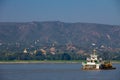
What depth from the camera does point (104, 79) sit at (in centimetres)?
4784

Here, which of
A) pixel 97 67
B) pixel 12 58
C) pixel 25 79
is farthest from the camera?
pixel 12 58

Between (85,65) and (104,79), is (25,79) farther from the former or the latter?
(85,65)

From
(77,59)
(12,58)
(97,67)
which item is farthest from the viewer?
(77,59)

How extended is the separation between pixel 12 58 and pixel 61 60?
11974 millimetres

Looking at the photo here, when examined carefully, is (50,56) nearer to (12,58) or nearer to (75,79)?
(12,58)

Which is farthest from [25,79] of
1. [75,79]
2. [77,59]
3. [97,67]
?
[77,59]

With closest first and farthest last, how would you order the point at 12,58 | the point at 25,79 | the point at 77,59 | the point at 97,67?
the point at 25,79 < the point at 97,67 < the point at 12,58 < the point at 77,59

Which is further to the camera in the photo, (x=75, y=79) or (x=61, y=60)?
(x=61, y=60)

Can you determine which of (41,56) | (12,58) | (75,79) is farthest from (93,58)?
(41,56)

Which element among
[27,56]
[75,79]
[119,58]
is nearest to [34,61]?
[27,56]

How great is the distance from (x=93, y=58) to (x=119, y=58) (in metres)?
58.1

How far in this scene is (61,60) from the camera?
5039 inches

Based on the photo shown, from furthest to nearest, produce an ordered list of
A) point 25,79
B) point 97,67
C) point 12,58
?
point 12,58 → point 97,67 → point 25,79

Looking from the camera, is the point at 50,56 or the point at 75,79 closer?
the point at 75,79
